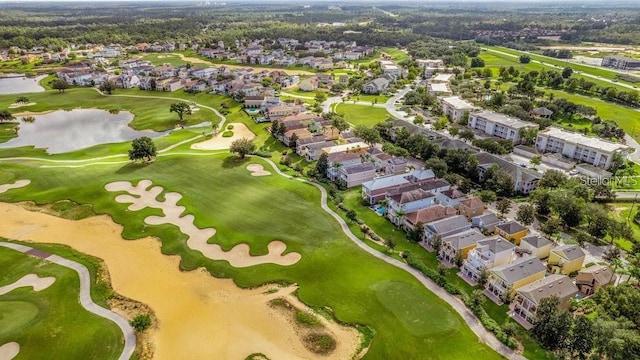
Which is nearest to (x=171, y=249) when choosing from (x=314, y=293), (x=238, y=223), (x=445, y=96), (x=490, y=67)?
(x=238, y=223)

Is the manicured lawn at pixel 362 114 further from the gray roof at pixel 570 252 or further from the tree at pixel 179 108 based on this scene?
the gray roof at pixel 570 252

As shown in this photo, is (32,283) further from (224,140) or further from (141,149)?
(224,140)

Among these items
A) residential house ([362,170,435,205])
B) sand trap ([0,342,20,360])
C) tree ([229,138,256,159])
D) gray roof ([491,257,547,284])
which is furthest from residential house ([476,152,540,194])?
sand trap ([0,342,20,360])

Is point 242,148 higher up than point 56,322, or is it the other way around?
point 242,148

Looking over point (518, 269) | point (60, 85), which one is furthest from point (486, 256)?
point (60, 85)

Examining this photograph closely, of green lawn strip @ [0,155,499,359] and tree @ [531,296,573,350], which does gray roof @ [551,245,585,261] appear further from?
green lawn strip @ [0,155,499,359]

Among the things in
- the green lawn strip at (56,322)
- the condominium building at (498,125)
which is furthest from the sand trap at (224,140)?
the condominium building at (498,125)
